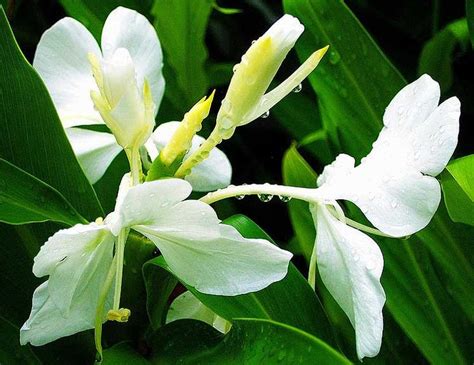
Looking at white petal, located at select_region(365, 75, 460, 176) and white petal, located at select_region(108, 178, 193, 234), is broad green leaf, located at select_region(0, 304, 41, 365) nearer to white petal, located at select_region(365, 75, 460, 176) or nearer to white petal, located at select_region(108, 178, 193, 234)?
white petal, located at select_region(108, 178, 193, 234)

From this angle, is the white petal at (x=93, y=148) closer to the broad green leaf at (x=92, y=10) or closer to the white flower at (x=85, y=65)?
the white flower at (x=85, y=65)

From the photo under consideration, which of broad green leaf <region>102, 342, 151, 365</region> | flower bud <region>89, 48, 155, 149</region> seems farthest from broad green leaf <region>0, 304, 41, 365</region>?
flower bud <region>89, 48, 155, 149</region>

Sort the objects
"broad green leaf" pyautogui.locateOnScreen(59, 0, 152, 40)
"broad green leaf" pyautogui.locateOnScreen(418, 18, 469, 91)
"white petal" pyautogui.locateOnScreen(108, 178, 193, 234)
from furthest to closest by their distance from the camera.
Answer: "broad green leaf" pyautogui.locateOnScreen(418, 18, 469, 91) → "broad green leaf" pyautogui.locateOnScreen(59, 0, 152, 40) → "white petal" pyautogui.locateOnScreen(108, 178, 193, 234)

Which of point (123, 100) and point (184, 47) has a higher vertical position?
point (123, 100)

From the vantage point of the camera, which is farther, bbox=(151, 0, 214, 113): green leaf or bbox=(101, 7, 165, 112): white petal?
bbox=(151, 0, 214, 113): green leaf

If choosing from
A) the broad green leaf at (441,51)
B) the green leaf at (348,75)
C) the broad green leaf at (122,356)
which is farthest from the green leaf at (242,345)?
the broad green leaf at (441,51)

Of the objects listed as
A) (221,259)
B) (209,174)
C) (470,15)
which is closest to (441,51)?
(470,15)

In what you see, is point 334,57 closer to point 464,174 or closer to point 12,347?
point 464,174
